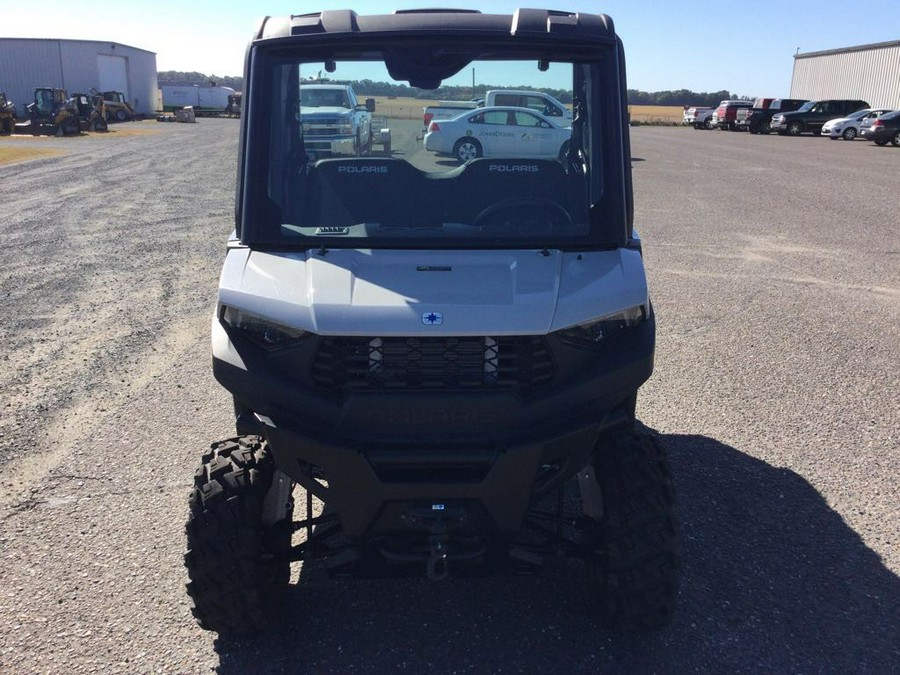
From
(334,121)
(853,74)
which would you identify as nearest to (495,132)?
(334,121)

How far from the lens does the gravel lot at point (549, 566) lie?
3.24 metres

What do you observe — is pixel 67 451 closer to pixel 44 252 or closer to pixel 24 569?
pixel 24 569

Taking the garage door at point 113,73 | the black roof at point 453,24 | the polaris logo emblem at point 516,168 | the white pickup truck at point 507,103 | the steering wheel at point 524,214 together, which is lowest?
the steering wheel at point 524,214

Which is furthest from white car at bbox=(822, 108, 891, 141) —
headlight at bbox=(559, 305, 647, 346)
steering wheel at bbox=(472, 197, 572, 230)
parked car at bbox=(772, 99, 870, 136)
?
headlight at bbox=(559, 305, 647, 346)

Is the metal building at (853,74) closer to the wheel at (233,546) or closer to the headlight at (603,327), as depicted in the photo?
the headlight at (603,327)

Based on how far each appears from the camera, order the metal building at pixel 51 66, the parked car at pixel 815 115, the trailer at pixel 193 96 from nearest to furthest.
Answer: the parked car at pixel 815 115
the metal building at pixel 51 66
the trailer at pixel 193 96

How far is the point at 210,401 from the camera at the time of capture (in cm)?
575

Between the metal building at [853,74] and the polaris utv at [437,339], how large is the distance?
176ft

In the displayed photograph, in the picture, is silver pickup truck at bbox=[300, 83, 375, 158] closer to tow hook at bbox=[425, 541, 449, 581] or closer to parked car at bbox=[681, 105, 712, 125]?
tow hook at bbox=[425, 541, 449, 581]

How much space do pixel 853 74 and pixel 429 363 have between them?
6117 centimetres

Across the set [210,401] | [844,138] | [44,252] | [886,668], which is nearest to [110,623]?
[210,401]

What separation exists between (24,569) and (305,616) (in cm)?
138

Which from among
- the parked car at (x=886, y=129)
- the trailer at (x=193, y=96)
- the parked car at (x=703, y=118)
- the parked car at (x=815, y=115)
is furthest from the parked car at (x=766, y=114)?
the trailer at (x=193, y=96)

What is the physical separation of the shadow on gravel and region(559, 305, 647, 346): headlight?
48.5 inches
